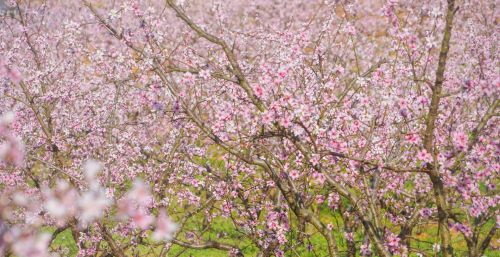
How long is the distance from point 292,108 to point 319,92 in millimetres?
2891

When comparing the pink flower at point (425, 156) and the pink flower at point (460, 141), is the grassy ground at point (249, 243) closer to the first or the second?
the pink flower at point (460, 141)

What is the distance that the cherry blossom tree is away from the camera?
224 inches

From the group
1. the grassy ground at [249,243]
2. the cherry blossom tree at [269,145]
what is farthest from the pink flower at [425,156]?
the grassy ground at [249,243]

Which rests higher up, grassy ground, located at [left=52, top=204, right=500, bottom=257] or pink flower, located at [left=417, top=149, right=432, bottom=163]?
grassy ground, located at [left=52, top=204, right=500, bottom=257]

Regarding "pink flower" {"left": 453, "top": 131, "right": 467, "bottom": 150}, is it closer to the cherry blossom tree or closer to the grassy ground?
the cherry blossom tree

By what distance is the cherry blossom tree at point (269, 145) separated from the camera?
18.6 ft

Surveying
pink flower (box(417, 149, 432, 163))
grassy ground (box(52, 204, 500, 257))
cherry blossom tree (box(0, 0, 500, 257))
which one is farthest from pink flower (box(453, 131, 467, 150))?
grassy ground (box(52, 204, 500, 257))

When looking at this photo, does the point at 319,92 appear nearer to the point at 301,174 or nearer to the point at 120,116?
the point at 301,174

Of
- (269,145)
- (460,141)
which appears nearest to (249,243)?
(269,145)

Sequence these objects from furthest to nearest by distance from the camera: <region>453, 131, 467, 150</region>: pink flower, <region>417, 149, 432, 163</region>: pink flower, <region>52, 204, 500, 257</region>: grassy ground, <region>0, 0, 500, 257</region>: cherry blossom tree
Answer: <region>52, 204, 500, 257</region>: grassy ground, <region>0, 0, 500, 257</region>: cherry blossom tree, <region>453, 131, 467, 150</region>: pink flower, <region>417, 149, 432, 163</region>: pink flower

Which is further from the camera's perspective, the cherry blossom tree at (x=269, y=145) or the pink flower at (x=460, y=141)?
the cherry blossom tree at (x=269, y=145)

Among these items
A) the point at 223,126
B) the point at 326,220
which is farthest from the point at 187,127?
the point at 326,220

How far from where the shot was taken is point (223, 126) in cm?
676

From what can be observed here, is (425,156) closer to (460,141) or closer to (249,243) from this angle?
(460,141)
